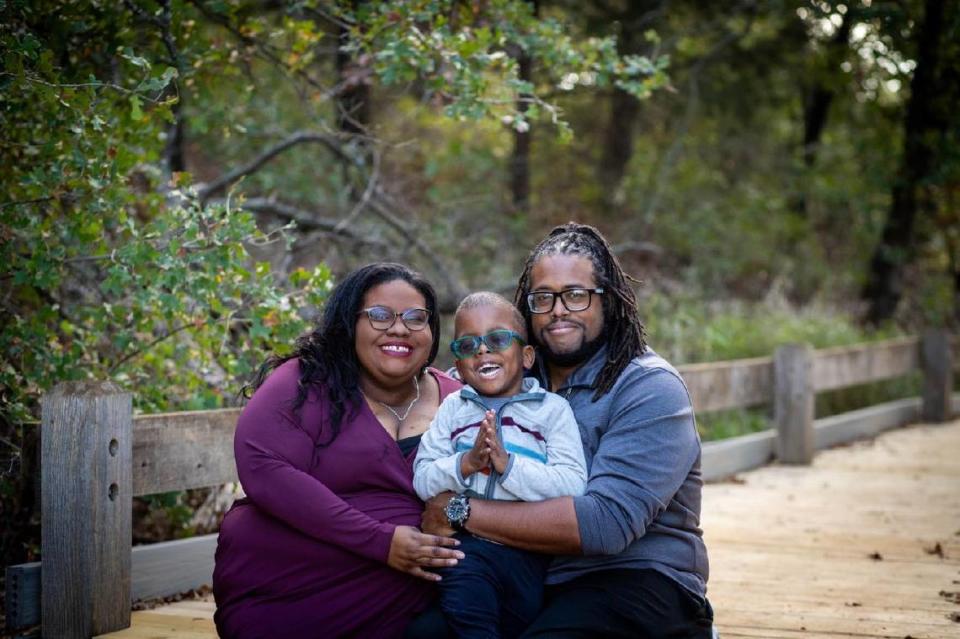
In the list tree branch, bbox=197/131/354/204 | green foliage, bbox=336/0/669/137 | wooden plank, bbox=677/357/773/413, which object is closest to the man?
green foliage, bbox=336/0/669/137

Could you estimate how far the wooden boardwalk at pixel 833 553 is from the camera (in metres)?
4.34

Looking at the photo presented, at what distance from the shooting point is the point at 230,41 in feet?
20.8

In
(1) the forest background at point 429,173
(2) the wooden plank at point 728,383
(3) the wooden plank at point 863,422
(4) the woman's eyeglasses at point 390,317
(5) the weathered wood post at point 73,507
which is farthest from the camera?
(3) the wooden plank at point 863,422

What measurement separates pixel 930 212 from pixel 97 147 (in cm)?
1241

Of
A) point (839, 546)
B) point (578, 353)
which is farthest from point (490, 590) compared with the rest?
point (839, 546)

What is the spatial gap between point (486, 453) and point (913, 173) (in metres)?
11.7

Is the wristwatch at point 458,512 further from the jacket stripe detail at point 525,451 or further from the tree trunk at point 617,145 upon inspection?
the tree trunk at point 617,145

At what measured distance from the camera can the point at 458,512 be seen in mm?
3234

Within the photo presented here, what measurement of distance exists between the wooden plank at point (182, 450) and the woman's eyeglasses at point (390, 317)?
1.28 metres

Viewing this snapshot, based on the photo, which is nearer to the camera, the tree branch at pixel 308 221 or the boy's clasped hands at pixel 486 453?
the boy's clasped hands at pixel 486 453

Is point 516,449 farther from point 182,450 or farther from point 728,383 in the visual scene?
point 728,383

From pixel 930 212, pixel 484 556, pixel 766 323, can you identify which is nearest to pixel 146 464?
pixel 484 556

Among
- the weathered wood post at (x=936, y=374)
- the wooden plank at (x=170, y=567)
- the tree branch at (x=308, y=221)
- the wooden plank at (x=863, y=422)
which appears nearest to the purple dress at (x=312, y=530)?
the wooden plank at (x=170, y=567)

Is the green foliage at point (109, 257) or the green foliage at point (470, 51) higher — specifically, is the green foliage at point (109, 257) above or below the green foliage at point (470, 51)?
below
